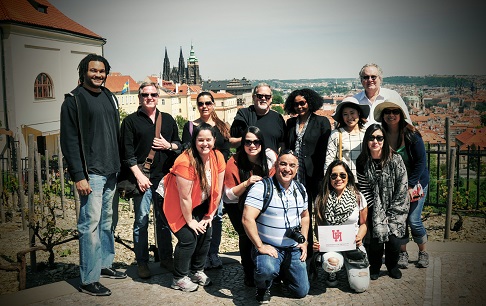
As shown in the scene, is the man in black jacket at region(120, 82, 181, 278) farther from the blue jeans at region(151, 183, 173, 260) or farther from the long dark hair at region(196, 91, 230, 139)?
the long dark hair at region(196, 91, 230, 139)

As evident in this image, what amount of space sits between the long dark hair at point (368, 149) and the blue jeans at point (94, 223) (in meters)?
2.43

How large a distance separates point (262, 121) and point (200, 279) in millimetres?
1734

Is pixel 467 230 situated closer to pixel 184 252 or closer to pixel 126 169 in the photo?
pixel 184 252

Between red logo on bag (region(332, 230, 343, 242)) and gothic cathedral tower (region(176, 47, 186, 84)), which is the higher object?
gothic cathedral tower (region(176, 47, 186, 84))

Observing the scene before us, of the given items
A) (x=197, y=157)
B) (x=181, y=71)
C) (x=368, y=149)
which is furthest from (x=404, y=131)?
(x=181, y=71)

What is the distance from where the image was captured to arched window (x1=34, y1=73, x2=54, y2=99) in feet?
58.8

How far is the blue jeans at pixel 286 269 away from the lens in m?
3.63

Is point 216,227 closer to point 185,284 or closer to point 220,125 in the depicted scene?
point 185,284

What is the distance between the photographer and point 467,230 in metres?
6.89

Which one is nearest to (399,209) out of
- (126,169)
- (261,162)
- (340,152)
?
(340,152)

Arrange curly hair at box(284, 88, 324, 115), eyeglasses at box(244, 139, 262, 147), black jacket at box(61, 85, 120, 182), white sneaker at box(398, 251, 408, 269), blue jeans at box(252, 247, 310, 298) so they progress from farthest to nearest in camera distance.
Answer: white sneaker at box(398, 251, 408, 269) → curly hair at box(284, 88, 324, 115) → eyeglasses at box(244, 139, 262, 147) → blue jeans at box(252, 247, 310, 298) → black jacket at box(61, 85, 120, 182)

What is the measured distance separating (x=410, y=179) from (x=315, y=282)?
1432 mm

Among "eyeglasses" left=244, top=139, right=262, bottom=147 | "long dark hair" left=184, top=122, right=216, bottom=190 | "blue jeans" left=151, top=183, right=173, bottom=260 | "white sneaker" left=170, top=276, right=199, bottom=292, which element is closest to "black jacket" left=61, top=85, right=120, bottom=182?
"blue jeans" left=151, top=183, right=173, bottom=260

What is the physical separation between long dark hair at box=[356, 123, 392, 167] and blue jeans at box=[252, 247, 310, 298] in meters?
1.09
